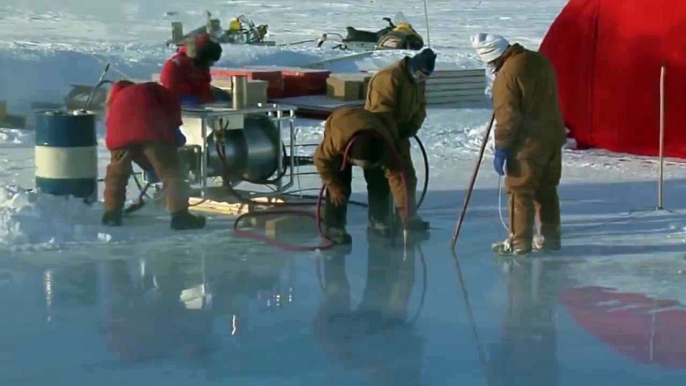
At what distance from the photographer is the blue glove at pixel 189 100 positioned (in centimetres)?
1127

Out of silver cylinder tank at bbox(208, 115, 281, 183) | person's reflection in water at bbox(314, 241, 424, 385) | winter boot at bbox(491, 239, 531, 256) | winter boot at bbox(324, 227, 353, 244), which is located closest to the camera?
person's reflection in water at bbox(314, 241, 424, 385)

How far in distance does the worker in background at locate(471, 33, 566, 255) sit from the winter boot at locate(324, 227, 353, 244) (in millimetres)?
1336

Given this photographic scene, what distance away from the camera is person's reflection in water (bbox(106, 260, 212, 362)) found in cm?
687

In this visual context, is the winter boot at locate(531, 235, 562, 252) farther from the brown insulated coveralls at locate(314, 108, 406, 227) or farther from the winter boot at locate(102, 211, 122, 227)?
the winter boot at locate(102, 211, 122, 227)

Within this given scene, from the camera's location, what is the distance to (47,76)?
24266 mm

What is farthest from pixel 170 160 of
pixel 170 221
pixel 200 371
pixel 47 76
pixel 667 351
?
pixel 47 76

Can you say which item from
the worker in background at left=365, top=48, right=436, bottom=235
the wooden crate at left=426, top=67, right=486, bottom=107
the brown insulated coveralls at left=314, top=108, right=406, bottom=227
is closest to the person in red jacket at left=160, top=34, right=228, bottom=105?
the worker in background at left=365, top=48, right=436, bottom=235

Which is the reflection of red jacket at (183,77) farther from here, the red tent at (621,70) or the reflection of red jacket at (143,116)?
the red tent at (621,70)

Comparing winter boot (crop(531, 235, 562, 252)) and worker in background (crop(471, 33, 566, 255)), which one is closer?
Result: worker in background (crop(471, 33, 566, 255))

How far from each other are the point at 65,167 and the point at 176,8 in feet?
156

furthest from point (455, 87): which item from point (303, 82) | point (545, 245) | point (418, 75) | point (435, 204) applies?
point (545, 245)

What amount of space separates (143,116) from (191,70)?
4.17 ft

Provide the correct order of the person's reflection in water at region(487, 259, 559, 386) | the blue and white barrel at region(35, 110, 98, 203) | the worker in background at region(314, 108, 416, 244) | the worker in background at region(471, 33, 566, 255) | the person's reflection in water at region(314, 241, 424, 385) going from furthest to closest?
the blue and white barrel at region(35, 110, 98, 203)
the worker in background at region(314, 108, 416, 244)
the worker in background at region(471, 33, 566, 255)
the person's reflection in water at region(314, 241, 424, 385)
the person's reflection in water at region(487, 259, 559, 386)

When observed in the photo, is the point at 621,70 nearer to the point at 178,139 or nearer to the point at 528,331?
the point at 178,139
